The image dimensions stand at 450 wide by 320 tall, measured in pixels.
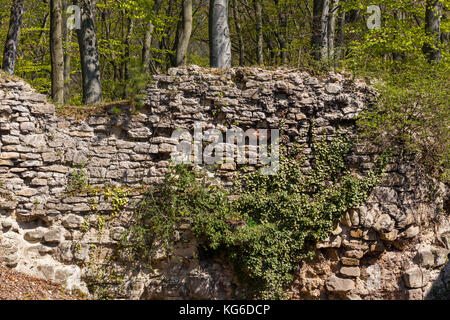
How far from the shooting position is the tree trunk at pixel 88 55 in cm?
936

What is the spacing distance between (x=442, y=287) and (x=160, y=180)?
17.9 ft

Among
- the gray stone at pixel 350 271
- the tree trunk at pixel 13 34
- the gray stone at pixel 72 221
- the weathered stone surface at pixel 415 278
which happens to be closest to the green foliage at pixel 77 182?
the gray stone at pixel 72 221

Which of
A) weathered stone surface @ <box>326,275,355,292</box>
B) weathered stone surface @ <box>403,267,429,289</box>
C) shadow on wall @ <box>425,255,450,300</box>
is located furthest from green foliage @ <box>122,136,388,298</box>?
shadow on wall @ <box>425,255,450,300</box>

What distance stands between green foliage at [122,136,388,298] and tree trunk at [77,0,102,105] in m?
3.71

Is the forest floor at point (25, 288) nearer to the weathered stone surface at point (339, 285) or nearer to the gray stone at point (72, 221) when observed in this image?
the gray stone at point (72, 221)

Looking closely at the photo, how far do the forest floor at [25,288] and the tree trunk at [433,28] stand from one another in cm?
904

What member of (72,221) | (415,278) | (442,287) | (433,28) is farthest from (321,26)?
(72,221)

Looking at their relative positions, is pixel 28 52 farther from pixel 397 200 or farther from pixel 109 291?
pixel 397 200

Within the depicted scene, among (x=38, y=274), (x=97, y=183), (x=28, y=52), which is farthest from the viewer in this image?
(x=28, y=52)

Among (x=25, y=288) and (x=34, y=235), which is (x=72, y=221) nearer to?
(x=34, y=235)

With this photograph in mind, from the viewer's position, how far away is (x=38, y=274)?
6570 mm

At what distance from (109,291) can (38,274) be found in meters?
1.20

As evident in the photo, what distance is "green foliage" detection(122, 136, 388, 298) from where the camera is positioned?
6656mm

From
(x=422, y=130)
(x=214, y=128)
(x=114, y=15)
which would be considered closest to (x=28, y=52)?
(x=114, y=15)
